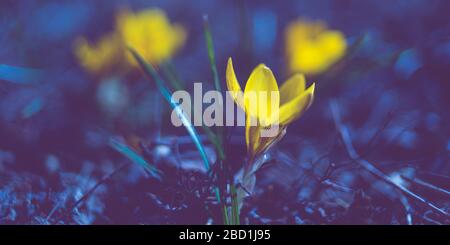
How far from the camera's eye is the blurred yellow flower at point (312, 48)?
1.12 meters

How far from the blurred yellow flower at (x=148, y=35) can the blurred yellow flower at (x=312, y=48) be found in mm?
352

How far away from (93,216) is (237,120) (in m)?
0.34

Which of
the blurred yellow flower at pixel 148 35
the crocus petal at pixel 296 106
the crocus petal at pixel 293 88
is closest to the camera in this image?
the crocus petal at pixel 296 106

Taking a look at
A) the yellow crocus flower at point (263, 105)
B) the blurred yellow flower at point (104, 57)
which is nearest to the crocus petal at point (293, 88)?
the yellow crocus flower at point (263, 105)

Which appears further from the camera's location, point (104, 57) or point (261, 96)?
point (104, 57)

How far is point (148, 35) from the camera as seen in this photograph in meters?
1.14

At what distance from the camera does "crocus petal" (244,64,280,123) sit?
64 centimetres

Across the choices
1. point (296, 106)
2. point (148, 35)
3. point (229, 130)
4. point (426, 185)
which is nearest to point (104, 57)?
point (148, 35)

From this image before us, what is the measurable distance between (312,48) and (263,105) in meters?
0.59

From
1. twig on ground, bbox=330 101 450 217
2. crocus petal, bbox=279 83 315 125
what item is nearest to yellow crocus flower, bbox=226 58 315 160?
crocus petal, bbox=279 83 315 125

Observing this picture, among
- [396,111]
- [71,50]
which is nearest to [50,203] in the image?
[71,50]

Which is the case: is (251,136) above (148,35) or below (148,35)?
below

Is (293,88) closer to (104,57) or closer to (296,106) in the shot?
(296,106)

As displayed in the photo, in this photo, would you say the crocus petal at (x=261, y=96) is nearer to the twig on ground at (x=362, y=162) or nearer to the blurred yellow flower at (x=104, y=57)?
the twig on ground at (x=362, y=162)
